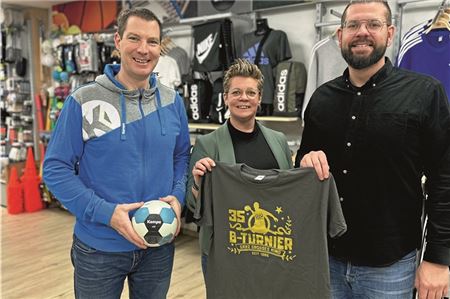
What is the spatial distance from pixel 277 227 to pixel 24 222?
4.50 meters

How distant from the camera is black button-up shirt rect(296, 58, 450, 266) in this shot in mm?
1429

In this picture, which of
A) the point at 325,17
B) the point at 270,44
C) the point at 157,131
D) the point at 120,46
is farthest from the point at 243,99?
the point at 325,17

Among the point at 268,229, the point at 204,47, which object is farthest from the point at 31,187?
the point at 268,229

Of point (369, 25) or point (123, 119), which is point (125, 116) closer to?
point (123, 119)

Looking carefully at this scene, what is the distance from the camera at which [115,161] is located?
1593 millimetres

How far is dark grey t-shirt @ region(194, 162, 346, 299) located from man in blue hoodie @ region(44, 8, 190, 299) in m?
0.22

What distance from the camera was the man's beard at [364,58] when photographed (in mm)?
1460

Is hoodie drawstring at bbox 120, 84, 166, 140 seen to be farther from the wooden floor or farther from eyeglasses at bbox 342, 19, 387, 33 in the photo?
Result: the wooden floor

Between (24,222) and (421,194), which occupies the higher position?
(421,194)

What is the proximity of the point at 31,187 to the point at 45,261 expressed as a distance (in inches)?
83.2

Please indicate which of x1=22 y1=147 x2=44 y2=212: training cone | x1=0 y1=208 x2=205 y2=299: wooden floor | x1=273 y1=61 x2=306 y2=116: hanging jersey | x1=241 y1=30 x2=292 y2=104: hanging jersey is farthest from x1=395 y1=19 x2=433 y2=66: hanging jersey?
x1=22 y1=147 x2=44 y2=212: training cone

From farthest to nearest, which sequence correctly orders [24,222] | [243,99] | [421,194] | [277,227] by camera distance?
[24,222], [243,99], [277,227], [421,194]

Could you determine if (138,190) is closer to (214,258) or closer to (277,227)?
(214,258)

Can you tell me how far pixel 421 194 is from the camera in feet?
5.02
